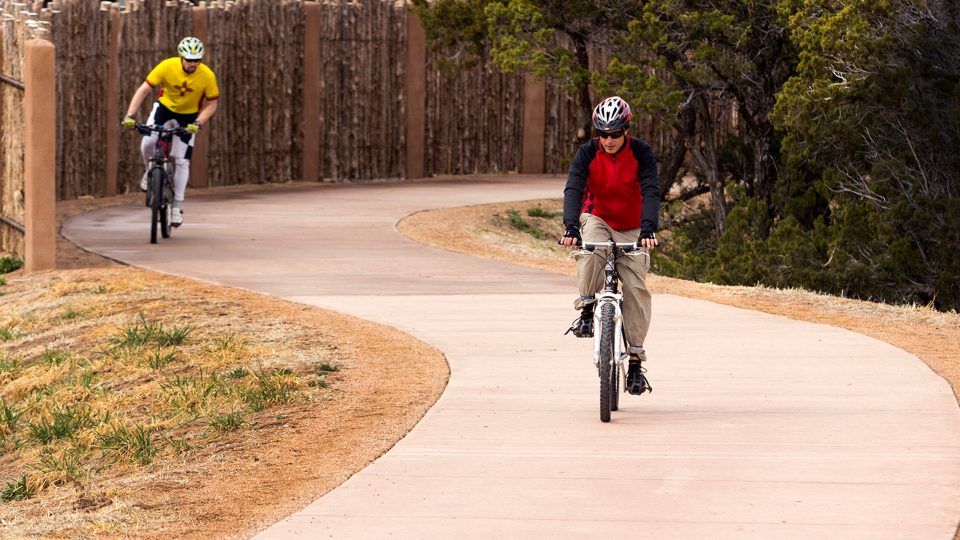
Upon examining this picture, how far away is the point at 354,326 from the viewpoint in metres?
12.4

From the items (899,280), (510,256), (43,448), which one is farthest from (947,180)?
(43,448)

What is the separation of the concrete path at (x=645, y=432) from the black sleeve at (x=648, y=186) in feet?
3.57

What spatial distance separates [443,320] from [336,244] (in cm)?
551

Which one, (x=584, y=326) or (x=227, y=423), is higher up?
(x=584, y=326)

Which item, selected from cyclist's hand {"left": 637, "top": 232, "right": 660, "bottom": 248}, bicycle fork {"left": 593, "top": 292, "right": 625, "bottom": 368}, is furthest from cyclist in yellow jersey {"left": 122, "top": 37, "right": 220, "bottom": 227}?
cyclist's hand {"left": 637, "top": 232, "right": 660, "bottom": 248}

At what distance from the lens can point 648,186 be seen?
29.5ft

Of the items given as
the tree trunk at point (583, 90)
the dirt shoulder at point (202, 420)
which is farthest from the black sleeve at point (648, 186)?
the tree trunk at point (583, 90)

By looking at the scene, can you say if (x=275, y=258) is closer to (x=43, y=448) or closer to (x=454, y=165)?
(x=43, y=448)

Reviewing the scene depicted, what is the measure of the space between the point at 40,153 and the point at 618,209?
335 inches

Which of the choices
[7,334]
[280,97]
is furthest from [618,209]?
[280,97]

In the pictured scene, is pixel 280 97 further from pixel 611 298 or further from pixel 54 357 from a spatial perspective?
pixel 611 298

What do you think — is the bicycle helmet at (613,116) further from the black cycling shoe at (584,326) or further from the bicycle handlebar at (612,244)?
the black cycling shoe at (584,326)

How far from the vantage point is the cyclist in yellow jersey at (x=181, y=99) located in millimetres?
17250

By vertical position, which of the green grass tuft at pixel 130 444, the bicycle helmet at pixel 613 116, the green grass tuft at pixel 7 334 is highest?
the bicycle helmet at pixel 613 116
